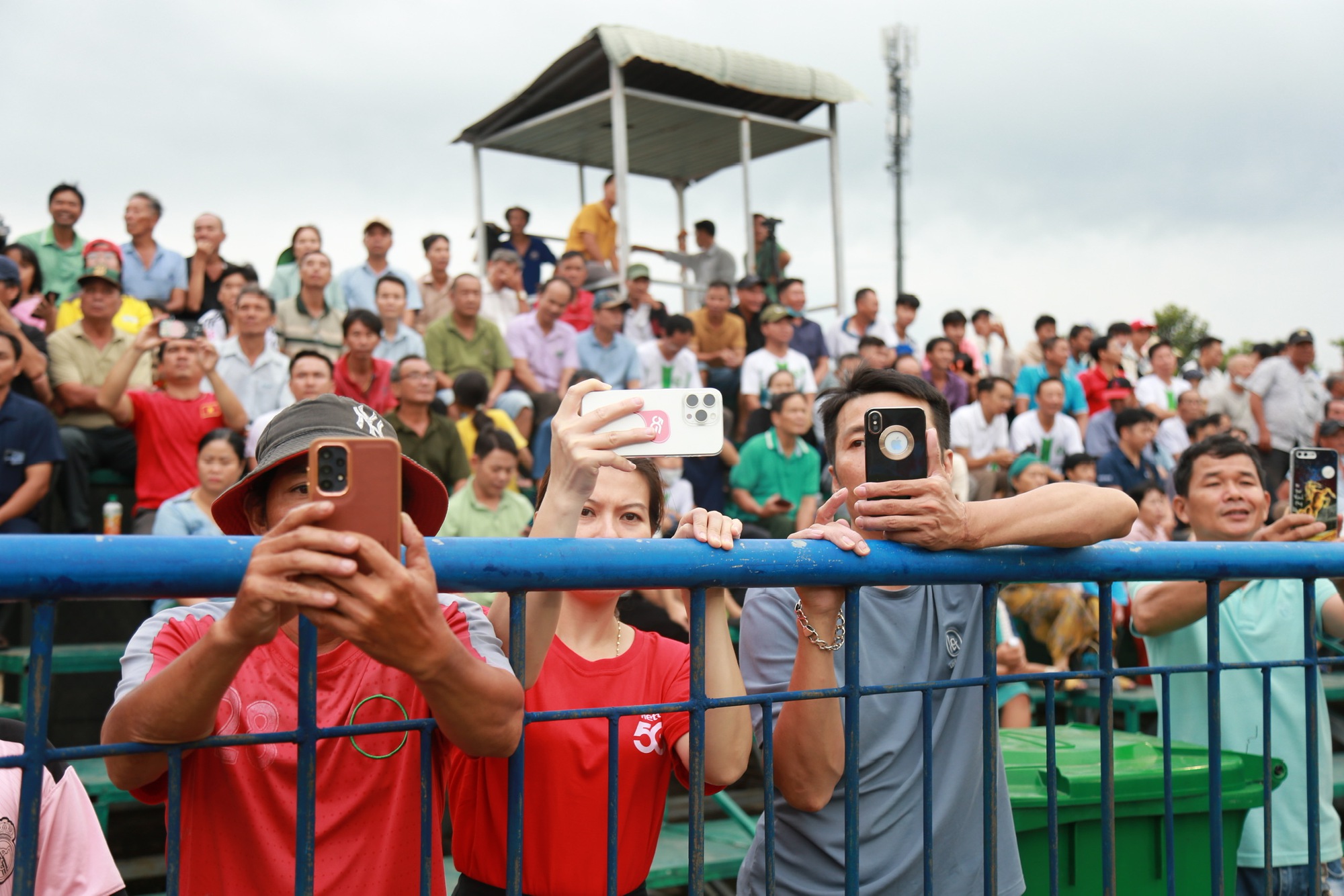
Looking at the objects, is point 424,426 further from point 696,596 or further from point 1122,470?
point 1122,470

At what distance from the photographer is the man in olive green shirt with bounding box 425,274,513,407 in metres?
8.49

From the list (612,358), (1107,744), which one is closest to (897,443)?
(1107,744)

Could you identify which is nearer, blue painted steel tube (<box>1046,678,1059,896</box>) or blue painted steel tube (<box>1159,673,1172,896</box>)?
blue painted steel tube (<box>1046,678,1059,896</box>)

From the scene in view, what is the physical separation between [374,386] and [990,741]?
6302 mm

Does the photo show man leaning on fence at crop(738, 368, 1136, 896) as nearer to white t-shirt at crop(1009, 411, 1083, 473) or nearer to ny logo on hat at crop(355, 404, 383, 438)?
ny logo on hat at crop(355, 404, 383, 438)

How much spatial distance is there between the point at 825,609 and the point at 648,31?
1149cm

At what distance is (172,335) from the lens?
6340 mm

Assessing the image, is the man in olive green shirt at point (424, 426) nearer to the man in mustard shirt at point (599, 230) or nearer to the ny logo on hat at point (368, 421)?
the ny logo on hat at point (368, 421)

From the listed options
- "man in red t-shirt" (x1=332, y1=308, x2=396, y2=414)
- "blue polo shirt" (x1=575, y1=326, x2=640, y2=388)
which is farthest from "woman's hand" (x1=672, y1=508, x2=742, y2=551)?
"blue polo shirt" (x1=575, y1=326, x2=640, y2=388)

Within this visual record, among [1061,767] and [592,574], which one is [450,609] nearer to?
[592,574]

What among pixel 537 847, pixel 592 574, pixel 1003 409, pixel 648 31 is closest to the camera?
pixel 592 574

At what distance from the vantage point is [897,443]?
1.75m

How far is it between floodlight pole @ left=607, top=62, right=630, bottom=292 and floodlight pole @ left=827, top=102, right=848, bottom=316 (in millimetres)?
3301

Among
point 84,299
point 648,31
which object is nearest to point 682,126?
point 648,31
